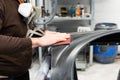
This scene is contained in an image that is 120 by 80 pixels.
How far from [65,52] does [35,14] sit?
473 mm

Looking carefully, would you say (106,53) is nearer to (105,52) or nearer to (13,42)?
(105,52)

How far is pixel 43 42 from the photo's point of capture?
3.76 feet

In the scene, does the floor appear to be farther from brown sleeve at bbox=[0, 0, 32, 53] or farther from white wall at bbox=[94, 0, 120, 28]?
brown sleeve at bbox=[0, 0, 32, 53]

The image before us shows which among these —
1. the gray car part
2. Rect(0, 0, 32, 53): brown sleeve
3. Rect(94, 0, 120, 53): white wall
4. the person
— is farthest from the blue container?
Rect(0, 0, 32, 53): brown sleeve

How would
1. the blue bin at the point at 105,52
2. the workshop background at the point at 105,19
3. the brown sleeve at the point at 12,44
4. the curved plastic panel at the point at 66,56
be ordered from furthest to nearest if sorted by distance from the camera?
the blue bin at the point at 105,52
the workshop background at the point at 105,19
the brown sleeve at the point at 12,44
the curved plastic panel at the point at 66,56

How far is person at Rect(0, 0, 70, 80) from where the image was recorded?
3.63 feet

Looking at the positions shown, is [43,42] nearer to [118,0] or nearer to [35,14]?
[35,14]

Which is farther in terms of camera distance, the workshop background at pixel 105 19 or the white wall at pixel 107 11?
the white wall at pixel 107 11

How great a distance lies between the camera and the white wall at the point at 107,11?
3922 mm

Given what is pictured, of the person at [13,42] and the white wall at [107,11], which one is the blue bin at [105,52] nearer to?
the white wall at [107,11]

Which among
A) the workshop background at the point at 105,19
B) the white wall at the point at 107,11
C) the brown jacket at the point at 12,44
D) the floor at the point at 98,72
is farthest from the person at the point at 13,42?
the white wall at the point at 107,11

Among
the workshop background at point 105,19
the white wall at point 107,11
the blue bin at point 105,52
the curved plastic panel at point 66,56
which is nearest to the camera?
the curved plastic panel at point 66,56

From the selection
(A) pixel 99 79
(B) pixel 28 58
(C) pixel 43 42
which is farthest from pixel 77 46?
(A) pixel 99 79

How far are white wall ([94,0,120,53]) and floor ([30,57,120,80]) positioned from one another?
2.62ft
